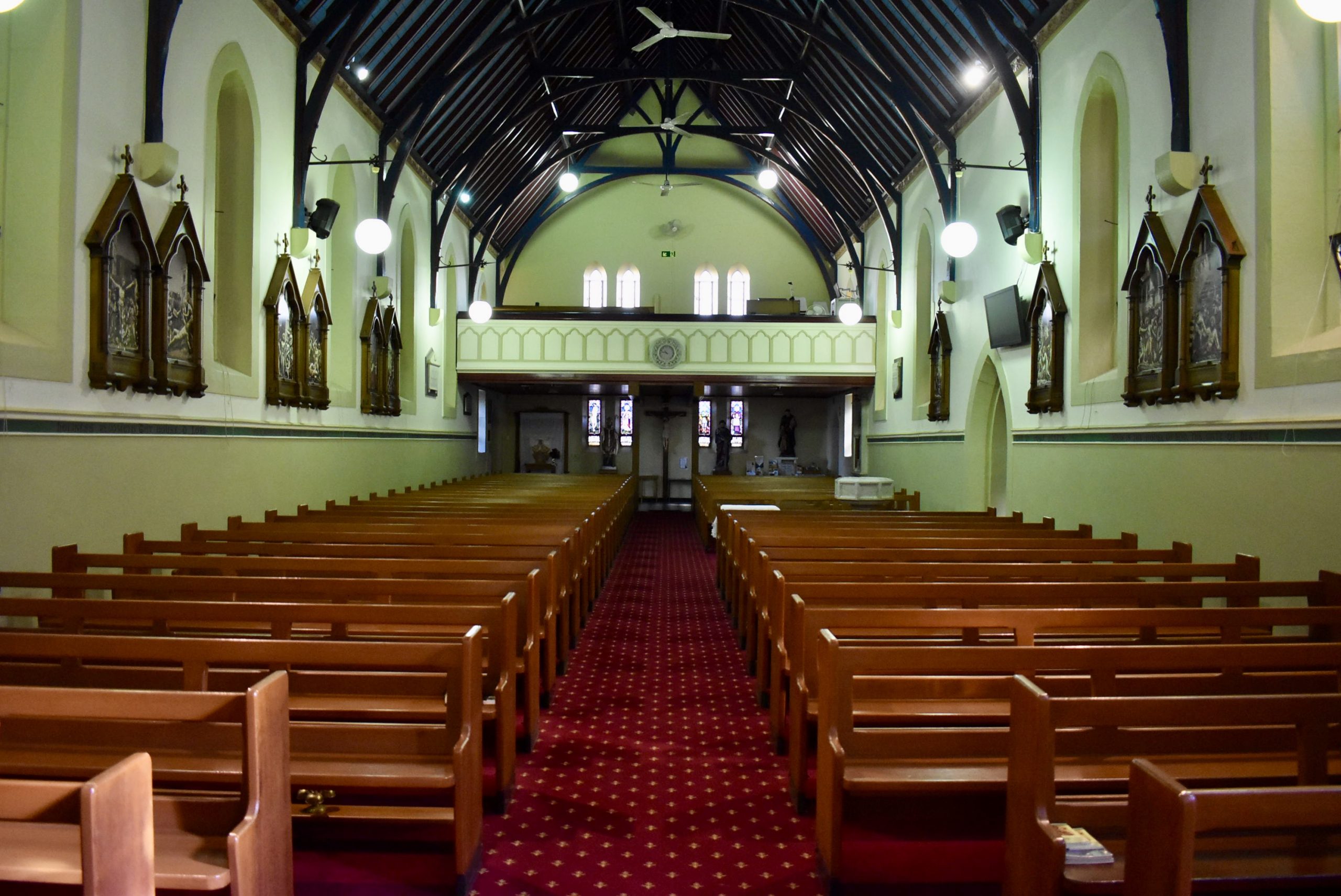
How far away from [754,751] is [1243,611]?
2.11 m

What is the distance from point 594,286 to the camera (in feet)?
64.1

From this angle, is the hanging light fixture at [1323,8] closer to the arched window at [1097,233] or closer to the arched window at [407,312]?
the arched window at [1097,233]

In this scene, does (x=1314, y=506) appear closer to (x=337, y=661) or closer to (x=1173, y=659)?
(x=1173, y=659)

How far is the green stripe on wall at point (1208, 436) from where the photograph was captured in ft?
15.0

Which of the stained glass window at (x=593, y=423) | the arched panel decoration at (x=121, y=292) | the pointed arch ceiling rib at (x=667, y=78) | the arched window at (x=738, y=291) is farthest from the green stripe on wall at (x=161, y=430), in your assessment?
the arched window at (x=738, y=291)

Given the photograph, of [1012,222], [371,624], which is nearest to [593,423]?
[1012,222]

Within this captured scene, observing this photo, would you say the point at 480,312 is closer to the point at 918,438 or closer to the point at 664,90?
the point at 918,438

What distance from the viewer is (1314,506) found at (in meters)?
4.52

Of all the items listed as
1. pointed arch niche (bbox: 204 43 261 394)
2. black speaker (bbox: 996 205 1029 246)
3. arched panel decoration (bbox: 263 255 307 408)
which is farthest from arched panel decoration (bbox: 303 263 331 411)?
black speaker (bbox: 996 205 1029 246)

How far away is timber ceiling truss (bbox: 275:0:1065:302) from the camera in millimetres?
8508

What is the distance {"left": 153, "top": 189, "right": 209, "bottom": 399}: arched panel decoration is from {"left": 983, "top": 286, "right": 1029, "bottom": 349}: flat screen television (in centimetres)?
731

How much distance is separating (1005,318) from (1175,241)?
287cm

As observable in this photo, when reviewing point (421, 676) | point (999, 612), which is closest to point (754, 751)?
point (999, 612)

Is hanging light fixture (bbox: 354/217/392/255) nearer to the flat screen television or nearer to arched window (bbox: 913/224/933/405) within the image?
the flat screen television
